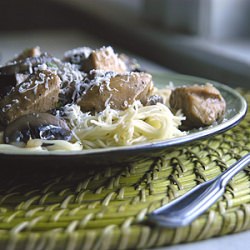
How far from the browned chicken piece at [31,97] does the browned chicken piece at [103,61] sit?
183 millimetres

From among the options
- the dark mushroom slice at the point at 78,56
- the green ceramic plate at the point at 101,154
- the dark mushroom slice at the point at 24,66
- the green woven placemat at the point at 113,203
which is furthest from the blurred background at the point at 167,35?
the green ceramic plate at the point at 101,154

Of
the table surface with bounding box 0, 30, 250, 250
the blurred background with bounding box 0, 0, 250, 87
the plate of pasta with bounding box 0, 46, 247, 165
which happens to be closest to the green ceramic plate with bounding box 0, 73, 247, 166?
the plate of pasta with bounding box 0, 46, 247, 165

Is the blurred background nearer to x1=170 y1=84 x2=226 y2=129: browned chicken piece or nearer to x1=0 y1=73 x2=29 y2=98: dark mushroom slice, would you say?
x1=170 y1=84 x2=226 y2=129: browned chicken piece

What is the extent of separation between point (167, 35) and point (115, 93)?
70.5 inches

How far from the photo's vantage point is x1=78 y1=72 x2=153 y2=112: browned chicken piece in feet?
4.02

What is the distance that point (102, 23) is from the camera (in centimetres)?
383

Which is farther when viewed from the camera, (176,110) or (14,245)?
(176,110)

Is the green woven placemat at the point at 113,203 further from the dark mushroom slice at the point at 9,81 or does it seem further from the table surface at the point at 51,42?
the table surface at the point at 51,42

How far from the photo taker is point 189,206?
910 millimetres

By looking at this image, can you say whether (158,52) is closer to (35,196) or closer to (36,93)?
(36,93)

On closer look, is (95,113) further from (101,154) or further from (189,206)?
(189,206)

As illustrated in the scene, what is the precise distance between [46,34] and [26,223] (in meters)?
3.30

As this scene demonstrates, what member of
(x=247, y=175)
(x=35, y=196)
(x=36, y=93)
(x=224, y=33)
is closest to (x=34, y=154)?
(x=35, y=196)

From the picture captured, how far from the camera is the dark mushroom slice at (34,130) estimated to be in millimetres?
1127
